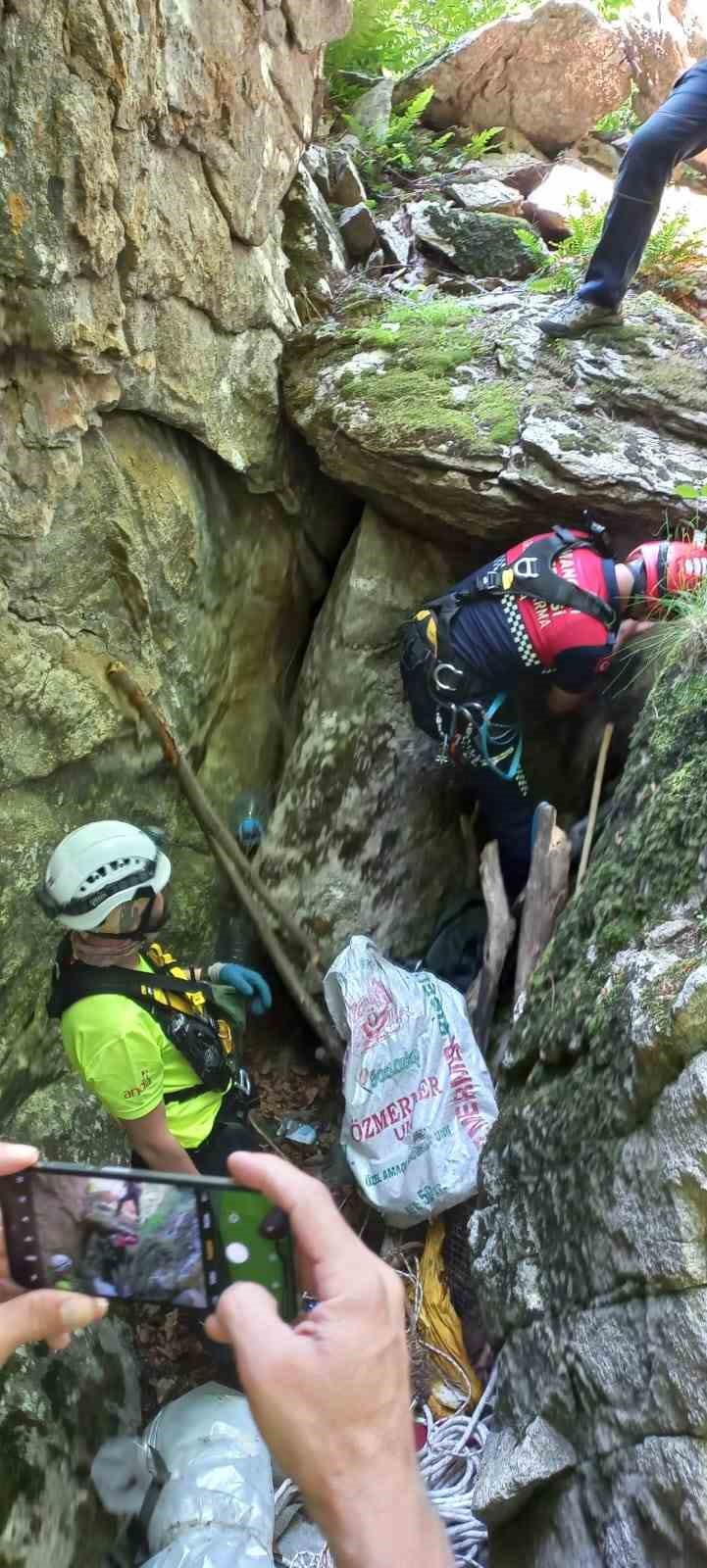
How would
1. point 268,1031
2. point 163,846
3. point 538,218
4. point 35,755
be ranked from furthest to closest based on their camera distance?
1. point 538,218
2. point 268,1031
3. point 163,846
4. point 35,755

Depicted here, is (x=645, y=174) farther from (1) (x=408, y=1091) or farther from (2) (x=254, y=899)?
(1) (x=408, y=1091)

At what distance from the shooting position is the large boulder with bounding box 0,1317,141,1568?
6.99ft

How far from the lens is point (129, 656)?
339cm

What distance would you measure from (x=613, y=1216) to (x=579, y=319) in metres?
3.67

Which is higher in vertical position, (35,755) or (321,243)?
(321,243)

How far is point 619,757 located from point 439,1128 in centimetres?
171

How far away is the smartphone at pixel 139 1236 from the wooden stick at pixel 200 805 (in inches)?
86.1

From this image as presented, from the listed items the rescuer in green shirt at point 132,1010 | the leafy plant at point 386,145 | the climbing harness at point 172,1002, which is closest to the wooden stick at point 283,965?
the climbing harness at point 172,1002

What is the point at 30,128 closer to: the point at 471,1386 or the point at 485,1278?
the point at 485,1278

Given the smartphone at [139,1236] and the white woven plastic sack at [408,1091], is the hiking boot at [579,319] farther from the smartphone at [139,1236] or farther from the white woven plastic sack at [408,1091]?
the smartphone at [139,1236]

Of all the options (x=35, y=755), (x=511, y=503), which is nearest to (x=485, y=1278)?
(x=35, y=755)

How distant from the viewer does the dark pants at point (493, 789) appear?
376 cm

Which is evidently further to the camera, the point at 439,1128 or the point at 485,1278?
the point at 439,1128

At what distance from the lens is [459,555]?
169 inches
